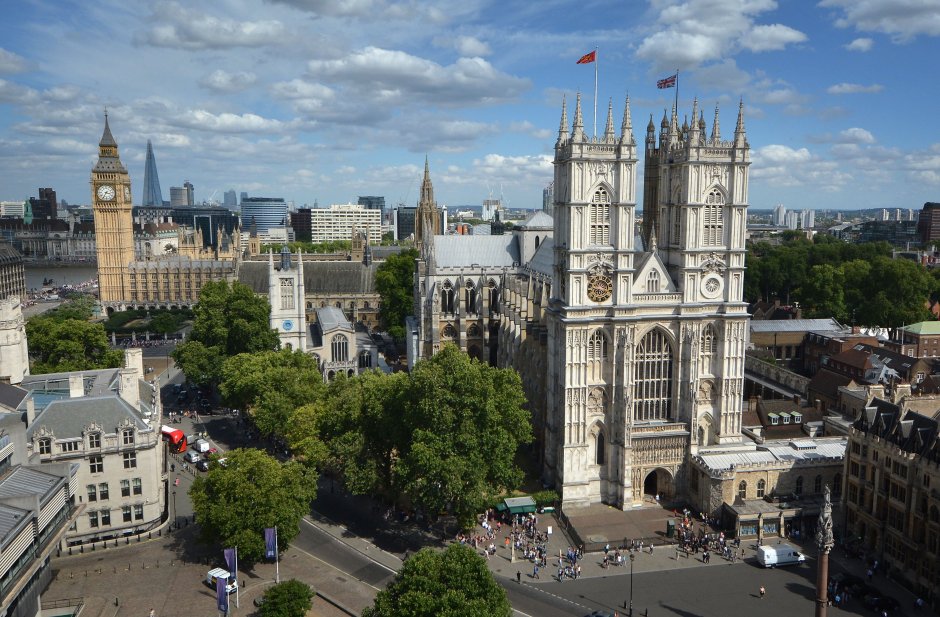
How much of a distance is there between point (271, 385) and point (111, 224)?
10838 cm

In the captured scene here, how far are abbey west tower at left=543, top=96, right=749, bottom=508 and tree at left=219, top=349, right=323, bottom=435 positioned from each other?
21.8 metres

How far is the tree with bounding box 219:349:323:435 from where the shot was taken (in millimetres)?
59500

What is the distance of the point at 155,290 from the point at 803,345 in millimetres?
124067

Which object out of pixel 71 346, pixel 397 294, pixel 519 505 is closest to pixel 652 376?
pixel 519 505

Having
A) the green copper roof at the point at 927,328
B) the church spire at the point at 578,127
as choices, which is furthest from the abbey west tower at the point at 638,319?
the green copper roof at the point at 927,328

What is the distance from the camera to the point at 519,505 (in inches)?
2005

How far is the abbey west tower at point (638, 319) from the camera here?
173ft

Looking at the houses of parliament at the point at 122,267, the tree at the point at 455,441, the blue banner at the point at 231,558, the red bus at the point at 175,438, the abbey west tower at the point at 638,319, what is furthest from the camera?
the houses of parliament at the point at 122,267

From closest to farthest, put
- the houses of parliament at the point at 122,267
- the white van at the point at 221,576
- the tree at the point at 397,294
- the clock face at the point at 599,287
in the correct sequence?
the white van at the point at 221,576
the clock face at the point at 599,287
the tree at the point at 397,294
the houses of parliament at the point at 122,267

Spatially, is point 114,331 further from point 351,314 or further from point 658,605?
point 658,605

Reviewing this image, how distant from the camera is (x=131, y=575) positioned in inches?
1686

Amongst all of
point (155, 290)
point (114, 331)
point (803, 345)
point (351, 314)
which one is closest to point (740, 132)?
point (803, 345)

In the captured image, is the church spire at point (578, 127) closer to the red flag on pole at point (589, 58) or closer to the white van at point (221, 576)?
the red flag on pole at point (589, 58)

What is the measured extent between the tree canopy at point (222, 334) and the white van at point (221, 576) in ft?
119
